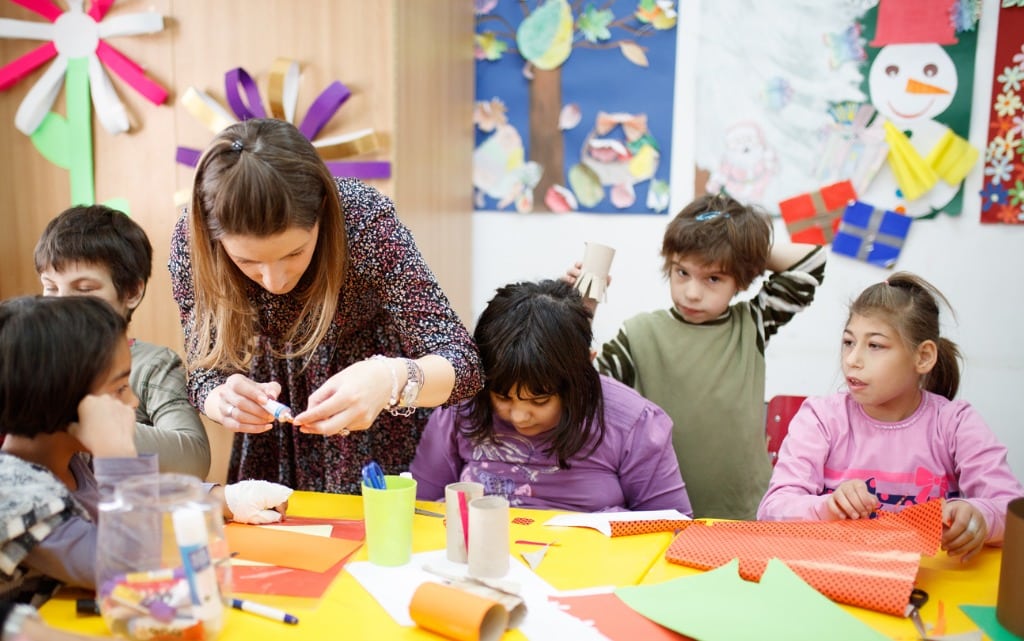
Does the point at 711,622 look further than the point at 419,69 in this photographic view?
No

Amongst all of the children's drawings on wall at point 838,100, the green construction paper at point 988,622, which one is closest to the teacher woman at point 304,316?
the green construction paper at point 988,622

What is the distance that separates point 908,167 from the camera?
2537 mm

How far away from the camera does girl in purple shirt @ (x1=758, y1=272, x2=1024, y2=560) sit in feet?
4.73

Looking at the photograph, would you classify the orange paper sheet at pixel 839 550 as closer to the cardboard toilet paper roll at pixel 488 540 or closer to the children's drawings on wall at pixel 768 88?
the cardboard toilet paper roll at pixel 488 540

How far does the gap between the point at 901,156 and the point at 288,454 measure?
2.05 metres

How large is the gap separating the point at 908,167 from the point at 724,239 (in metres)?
0.96

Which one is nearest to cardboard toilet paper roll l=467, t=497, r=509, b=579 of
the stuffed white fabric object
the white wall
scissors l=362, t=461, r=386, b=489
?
scissors l=362, t=461, r=386, b=489

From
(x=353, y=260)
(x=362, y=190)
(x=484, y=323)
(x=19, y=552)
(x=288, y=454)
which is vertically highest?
(x=362, y=190)

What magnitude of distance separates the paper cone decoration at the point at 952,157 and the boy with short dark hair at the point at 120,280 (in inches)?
88.7

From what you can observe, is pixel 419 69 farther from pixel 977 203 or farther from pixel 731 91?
pixel 977 203

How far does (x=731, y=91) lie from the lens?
2678 mm

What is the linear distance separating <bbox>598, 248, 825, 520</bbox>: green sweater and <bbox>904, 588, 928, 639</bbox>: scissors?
0.89m

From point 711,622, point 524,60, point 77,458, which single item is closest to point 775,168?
point 524,60

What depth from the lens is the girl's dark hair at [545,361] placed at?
1526 millimetres
